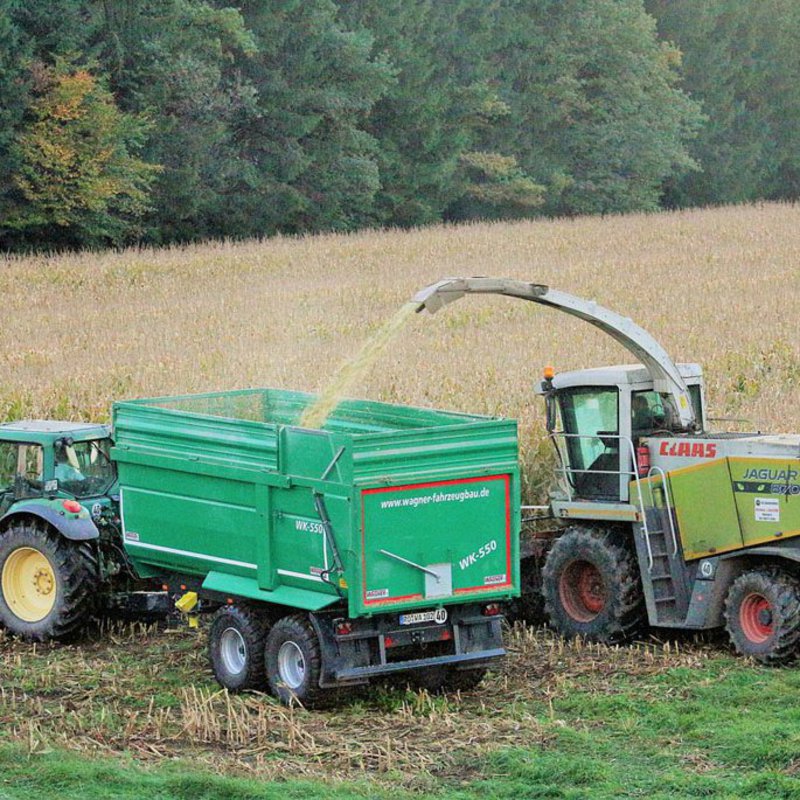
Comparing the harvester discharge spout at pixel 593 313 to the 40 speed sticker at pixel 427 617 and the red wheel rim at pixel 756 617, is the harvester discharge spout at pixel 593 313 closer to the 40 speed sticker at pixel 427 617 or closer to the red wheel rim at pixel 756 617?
the red wheel rim at pixel 756 617

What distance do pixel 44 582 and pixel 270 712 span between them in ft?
10.2

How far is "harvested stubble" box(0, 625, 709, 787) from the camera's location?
352 inches

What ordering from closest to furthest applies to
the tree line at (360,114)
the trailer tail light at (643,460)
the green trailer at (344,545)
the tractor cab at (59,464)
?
the green trailer at (344,545), the trailer tail light at (643,460), the tractor cab at (59,464), the tree line at (360,114)

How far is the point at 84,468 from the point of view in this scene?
12.6m

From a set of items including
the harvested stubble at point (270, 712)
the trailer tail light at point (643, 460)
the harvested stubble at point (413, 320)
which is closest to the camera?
the harvested stubble at point (270, 712)

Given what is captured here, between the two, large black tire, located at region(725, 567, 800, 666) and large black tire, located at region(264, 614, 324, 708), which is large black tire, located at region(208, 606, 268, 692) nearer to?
large black tire, located at region(264, 614, 324, 708)

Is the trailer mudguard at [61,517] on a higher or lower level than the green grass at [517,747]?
higher

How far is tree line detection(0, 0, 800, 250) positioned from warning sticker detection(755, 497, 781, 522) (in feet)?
113

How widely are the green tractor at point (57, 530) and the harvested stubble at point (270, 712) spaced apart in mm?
339

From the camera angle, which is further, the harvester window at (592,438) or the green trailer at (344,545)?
the harvester window at (592,438)

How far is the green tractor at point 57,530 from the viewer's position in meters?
11.8

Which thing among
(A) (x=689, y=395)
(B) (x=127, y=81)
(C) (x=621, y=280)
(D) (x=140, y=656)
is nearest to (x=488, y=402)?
(A) (x=689, y=395)

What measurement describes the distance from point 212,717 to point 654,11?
248 ft

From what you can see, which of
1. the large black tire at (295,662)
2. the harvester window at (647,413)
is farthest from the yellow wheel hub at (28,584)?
the harvester window at (647,413)
